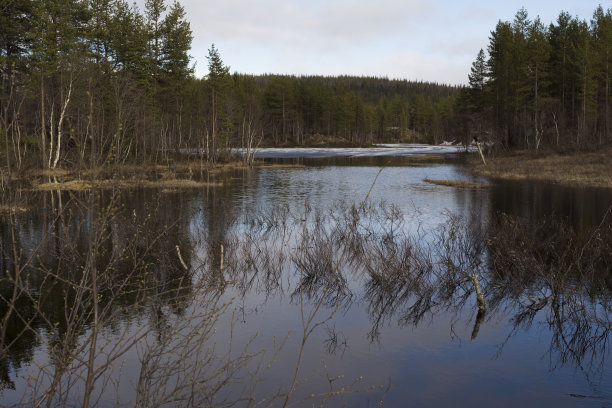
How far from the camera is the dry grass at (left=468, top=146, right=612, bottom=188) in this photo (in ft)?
132

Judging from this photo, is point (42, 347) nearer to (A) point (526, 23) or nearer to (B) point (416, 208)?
(B) point (416, 208)

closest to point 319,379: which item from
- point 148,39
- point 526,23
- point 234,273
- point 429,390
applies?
point 429,390

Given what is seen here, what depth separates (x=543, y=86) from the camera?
61562 mm

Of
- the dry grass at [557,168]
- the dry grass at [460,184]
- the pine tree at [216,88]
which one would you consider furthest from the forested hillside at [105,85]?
the dry grass at [557,168]

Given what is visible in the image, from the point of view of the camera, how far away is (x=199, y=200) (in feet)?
99.4

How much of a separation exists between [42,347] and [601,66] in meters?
71.9

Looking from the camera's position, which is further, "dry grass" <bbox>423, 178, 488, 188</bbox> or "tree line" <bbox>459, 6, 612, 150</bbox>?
"tree line" <bbox>459, 6, 612, 150</bbox>

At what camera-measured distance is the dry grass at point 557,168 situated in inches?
1581

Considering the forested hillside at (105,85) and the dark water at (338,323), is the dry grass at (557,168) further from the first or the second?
the forested hillside at (105,85)

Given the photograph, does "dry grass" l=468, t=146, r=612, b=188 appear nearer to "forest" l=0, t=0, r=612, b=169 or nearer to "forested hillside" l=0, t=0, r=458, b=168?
"forest" l=0, t=0, r=612, b=169

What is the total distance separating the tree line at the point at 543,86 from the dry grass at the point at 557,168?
3.96m

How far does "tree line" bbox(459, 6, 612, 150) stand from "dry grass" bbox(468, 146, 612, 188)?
13.0 feet

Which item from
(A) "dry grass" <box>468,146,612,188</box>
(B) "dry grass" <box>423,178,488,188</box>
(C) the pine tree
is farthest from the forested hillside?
(A) "dry grass" <box>468,146,612,188</box>

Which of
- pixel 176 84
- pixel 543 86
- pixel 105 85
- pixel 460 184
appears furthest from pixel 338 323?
pixel 543 86
